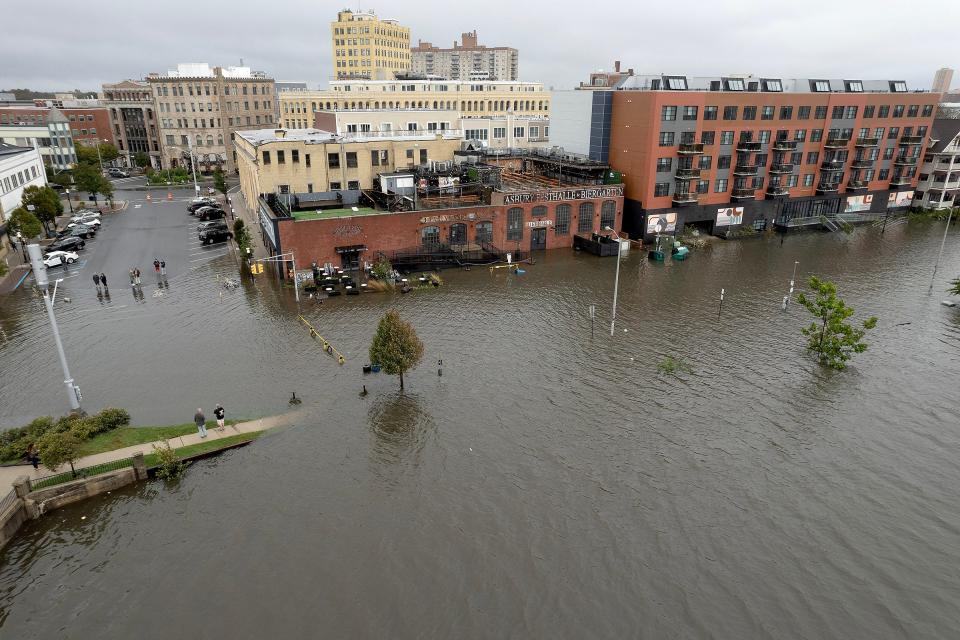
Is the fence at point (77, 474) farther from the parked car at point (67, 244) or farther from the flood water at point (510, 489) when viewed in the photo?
the parked car at point (67, 244)

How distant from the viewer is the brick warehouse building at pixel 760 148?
6147 centimetres

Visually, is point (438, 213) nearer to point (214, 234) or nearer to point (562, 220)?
point (562, 220)

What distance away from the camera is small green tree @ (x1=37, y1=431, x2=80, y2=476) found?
71.7 feet

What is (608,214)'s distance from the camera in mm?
62906

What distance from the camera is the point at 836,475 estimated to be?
24.5 metres

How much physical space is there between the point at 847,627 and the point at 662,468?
27.8ft

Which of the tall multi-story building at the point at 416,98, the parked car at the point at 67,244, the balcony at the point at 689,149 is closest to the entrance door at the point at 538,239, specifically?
the balcony at the point at 689,149

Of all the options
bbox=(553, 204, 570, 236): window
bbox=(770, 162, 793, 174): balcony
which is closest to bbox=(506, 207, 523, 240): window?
bbox=(553, 204, 570, 236): window

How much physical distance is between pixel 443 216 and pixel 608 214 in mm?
19595

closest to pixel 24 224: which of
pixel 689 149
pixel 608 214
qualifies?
pixel 608 214

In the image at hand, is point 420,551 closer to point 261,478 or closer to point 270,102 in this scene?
point 261,478

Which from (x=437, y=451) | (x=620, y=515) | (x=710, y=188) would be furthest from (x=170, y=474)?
(x=710, y=188)

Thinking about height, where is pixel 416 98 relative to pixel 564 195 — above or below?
above

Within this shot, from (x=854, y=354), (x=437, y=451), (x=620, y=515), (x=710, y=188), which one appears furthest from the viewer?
(x=710, y=188)
